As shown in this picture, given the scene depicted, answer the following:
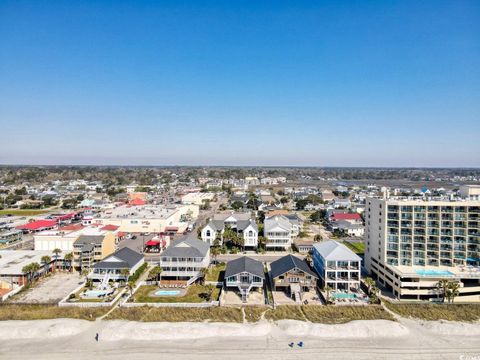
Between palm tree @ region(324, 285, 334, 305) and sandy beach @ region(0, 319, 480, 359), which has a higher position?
palm tree @ region(324, 285, 334, 305)

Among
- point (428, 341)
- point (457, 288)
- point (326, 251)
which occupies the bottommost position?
point (428, 341)

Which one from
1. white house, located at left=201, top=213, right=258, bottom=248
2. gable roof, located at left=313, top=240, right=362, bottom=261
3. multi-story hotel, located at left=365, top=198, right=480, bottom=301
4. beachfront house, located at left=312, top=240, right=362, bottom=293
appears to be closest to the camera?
beachfront house, located at left=312, top=240, right=362, bottom=293

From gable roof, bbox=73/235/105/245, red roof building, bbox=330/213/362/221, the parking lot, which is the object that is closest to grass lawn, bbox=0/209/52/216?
gable roof, bbox=73/235/105/245

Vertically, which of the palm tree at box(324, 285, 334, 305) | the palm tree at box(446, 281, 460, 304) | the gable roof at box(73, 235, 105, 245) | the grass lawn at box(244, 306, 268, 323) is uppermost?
the gable roof at box(73, 235, 105, 245)

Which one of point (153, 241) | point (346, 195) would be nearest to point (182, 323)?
point (153, 241)

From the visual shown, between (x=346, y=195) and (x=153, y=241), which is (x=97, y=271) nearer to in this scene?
(x=153, y=241)

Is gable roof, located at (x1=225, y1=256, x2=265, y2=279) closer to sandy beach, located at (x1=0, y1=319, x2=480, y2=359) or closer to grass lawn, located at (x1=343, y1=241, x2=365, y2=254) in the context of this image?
sandy beach, located at (x1=0, y1=319, x2=480, y2=359)

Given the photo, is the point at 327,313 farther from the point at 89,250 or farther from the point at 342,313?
the point at 89,250
